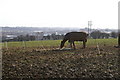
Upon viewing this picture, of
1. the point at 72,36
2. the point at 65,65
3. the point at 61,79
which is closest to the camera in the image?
A: the point at 61,79

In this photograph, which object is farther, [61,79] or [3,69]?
[3,69]

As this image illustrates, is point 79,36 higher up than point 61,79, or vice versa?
point 79,36

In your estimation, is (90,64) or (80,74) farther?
(90,64)

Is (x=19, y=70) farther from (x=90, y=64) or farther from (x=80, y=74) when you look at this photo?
(x=90, y=64)

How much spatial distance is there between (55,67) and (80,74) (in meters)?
2.15

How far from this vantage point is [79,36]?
25.3 meters

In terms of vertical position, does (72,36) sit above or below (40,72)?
above

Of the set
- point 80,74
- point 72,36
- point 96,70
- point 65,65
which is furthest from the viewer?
point 72,36

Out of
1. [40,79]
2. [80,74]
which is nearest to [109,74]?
[80,74]

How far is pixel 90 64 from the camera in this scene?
13664 millimetres

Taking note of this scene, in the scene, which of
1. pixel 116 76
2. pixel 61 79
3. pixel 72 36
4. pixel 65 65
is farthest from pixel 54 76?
pixel 72 36

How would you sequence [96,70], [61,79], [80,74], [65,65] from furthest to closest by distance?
[65,65], [96,70], [80,74], [61,79]

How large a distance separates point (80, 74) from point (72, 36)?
14.1 m

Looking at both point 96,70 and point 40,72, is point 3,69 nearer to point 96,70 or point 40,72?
point 40,72
